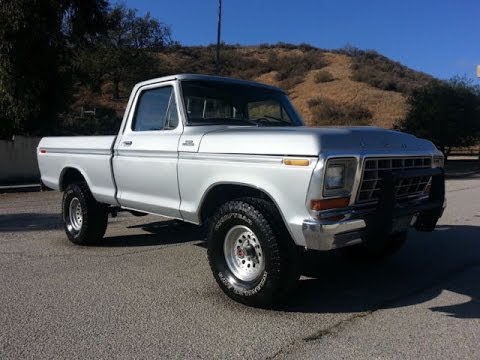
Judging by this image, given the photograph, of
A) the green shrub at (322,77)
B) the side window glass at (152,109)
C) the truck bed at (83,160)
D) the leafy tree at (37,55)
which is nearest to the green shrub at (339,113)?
the green shrub at (322,77)

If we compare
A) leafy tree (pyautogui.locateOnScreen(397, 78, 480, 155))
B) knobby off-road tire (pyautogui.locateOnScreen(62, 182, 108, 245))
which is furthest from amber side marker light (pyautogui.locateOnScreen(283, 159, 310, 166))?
leafy tree (pyautogui.locateOnScreen(397, 78, 480, 155))

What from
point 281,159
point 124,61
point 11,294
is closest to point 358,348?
point 281,159

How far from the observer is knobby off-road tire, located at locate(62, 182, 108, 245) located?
6.97 m

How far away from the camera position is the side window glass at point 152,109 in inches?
234

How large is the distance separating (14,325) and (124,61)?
111 ft

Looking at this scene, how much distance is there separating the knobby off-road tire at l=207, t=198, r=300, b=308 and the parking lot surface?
174mm

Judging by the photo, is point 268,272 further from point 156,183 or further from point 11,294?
point 11,294

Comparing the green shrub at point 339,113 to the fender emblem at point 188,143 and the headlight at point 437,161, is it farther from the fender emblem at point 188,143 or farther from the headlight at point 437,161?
the fender emblem at point 188,143

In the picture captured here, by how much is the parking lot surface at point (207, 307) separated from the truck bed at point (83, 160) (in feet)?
2.78

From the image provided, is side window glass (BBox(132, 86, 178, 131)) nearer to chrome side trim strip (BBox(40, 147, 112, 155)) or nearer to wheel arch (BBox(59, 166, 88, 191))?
chrome side trim strip (BBox(40, 147, 112, 155))

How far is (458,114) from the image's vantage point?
1026 inches

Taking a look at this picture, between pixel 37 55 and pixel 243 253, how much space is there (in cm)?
1458

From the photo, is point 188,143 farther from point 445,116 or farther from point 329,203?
point 445,116

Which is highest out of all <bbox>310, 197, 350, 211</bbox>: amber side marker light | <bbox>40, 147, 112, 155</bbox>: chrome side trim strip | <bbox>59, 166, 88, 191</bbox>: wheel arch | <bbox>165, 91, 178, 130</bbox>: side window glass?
<bbox>165, 91, 178, 130</bbox>: side window glass
